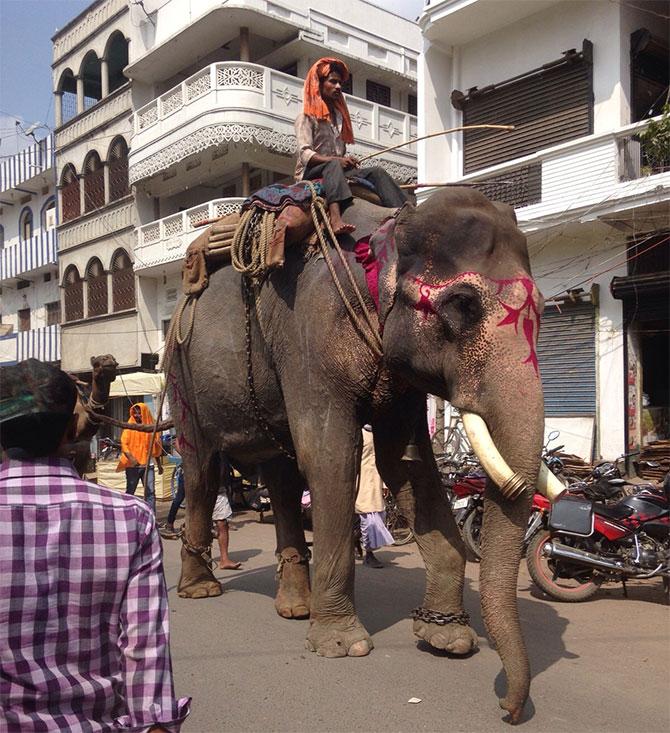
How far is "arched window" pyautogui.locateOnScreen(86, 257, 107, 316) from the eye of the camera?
2234 centimetres

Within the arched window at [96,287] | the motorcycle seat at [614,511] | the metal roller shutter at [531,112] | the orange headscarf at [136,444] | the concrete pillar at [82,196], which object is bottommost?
the motorcycle seat at [614,511]

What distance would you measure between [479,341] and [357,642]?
181cm

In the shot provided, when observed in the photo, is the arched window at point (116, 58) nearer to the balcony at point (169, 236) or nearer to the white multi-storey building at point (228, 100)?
the white multi-storey building at point (228, 100)

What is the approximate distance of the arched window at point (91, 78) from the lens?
75.9 feet

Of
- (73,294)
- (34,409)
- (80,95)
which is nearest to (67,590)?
(34,409)

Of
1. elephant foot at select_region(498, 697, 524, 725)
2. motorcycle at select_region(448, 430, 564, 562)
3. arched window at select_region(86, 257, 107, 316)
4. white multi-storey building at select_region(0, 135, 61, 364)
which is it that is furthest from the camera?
white multi-storey building at select_region(0, 135, 61, 364)

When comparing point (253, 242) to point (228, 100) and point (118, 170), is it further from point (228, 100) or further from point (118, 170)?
point (118, 170)

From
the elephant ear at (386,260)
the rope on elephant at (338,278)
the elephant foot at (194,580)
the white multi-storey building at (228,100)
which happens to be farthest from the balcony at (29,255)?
the elephant ear at (386,260)

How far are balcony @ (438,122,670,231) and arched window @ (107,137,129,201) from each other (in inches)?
505

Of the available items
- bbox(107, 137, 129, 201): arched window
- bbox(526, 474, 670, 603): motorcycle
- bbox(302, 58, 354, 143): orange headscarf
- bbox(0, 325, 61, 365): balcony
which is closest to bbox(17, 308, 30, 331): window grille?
bbox(0, 325, 61, 365): balcony

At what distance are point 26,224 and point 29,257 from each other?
96.3 inches

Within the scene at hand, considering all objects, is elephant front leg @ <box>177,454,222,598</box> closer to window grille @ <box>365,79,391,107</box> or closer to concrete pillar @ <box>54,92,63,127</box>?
window grille @ <box>365,79,391,107</box>

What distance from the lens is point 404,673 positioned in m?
3.85

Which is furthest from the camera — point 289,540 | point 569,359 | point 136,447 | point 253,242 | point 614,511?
point 569,359
